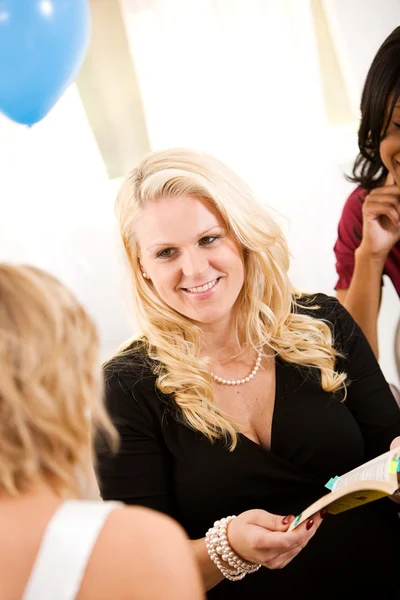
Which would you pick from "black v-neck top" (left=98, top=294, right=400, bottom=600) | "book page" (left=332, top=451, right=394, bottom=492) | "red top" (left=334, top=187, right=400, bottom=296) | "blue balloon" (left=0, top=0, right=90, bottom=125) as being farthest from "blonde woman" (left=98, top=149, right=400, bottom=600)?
"red top" (left=334, top=187, right=400, bottom=296)

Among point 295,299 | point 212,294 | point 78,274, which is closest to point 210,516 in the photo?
point 212,294

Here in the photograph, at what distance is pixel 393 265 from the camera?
2.30 m

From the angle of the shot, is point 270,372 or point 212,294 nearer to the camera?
point 212,294

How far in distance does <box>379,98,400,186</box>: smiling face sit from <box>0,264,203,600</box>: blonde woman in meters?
1.42

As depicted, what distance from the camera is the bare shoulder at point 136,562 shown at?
0.81m

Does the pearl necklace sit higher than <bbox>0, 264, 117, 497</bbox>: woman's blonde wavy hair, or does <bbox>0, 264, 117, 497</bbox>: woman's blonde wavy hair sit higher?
<bbox>0, 264, 117, 497</bbox>: woman's blonde wavy hair

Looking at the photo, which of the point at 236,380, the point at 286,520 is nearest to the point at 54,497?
the point at 286,520

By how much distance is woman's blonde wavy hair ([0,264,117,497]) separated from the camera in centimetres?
85

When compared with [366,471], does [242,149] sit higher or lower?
higher

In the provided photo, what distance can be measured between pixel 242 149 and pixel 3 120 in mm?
950

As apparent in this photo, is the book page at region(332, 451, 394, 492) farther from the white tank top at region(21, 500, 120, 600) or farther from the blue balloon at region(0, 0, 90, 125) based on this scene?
the blue balloon at region(0, 0, 90, 125)

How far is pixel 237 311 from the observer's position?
1785 millimetres

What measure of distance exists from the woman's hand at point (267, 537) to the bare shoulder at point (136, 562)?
0.50 metres

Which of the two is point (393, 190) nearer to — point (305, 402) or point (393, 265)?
point (393, 265)
